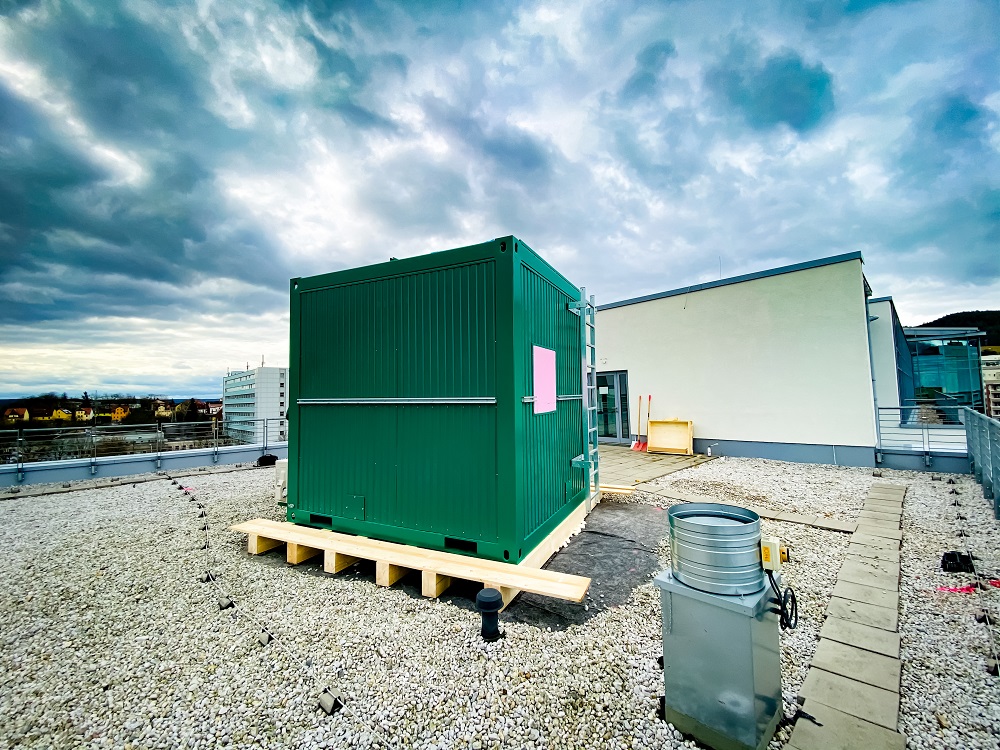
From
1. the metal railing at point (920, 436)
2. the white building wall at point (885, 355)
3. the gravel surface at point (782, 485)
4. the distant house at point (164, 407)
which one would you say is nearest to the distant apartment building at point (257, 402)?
the distant house at point (164, 407)

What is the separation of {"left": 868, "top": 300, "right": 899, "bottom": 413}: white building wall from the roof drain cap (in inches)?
554

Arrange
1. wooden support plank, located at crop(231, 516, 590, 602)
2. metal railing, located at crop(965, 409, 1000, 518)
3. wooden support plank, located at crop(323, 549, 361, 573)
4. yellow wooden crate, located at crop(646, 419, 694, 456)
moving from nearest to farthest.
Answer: wooden support plank, located at crop(231, 516, 590, 602)
wooden support plank, located at crop(323, 549, 361, 573)
metal railing, located at crop(965, 409, 1000, 518)
yellow wooden crate, located at crop(646, 419, 694, 456)

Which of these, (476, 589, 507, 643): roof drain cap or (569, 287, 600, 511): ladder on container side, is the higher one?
(569, 287, 600, 511): ladder on container side

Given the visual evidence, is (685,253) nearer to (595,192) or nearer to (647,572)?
(595,192)

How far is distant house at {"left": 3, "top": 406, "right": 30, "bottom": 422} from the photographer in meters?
9.34

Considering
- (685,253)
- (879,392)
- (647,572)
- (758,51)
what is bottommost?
(647,572)

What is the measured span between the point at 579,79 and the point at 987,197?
53.7ft

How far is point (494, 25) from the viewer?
705cm

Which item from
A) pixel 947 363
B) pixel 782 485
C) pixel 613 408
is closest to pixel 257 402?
pixel 613 408

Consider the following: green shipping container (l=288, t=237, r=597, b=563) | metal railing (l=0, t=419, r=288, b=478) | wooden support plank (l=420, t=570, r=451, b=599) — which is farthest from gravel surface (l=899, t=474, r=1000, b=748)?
metal railing (l=0, t=419, r=288, b=478)

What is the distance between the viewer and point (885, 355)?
11.4 metres

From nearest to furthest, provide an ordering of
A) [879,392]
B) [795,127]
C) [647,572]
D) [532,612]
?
[532,612], [647,572], [795,127], [879,392]

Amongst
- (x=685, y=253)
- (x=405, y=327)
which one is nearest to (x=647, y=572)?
(x=405, y=327)

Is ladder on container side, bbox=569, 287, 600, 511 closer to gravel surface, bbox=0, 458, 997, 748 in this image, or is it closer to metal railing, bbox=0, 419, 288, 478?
gravel surface, bbox=0, 458, 997, 748
